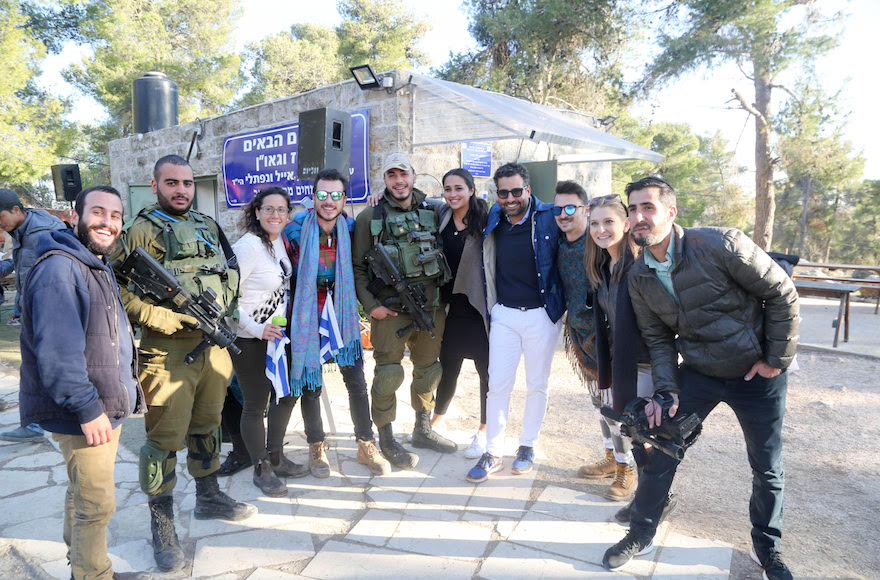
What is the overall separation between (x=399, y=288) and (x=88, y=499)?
1.87 m

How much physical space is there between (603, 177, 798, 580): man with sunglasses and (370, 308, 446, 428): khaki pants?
1.52m

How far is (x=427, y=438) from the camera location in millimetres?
3660

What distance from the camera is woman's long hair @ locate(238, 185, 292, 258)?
116 inches

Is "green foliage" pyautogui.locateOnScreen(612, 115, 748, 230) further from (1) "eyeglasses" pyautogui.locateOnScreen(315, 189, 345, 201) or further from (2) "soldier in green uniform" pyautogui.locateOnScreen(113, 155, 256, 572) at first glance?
(2) "soldier in green uniform" pyautogui.locateOnScreen(113, 155, 256, 572)

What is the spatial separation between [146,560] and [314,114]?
3320 mm

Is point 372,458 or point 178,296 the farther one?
point 372,458

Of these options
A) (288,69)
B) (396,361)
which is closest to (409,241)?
(396,361)

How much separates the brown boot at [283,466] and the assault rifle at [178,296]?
3.45 ft

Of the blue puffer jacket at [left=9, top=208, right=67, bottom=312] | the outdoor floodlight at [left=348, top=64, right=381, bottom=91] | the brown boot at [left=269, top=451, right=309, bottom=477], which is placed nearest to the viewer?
the brown boot at [left=269, top=451, right=309, bottom=477]

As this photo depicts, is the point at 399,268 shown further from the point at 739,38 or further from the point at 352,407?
the point at 739,38

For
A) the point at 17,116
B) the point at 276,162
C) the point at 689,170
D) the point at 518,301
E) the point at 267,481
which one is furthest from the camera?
the point at 689,170

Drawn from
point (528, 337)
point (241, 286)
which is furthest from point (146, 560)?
point (528, 337)

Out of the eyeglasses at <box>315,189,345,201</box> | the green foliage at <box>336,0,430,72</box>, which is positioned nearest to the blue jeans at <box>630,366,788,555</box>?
the eyeglasses at <box>315,189,345,201</box>

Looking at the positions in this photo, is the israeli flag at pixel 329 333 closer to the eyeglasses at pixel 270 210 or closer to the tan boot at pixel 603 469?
the eyeglasses at pixel 270 210
